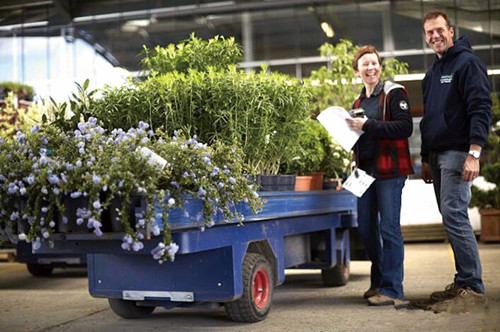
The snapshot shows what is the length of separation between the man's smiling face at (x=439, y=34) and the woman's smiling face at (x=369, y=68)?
0.41 metres

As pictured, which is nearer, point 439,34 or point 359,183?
point 439,34

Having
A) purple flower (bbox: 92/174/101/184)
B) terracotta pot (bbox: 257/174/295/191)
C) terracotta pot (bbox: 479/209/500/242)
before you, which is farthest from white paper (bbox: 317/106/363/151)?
terracotta pot (bbox: 479/209/500/242)

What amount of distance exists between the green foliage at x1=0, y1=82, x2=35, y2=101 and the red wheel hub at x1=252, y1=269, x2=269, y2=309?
725 centimetres

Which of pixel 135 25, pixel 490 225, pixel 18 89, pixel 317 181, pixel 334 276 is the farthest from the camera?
pixel 135 25

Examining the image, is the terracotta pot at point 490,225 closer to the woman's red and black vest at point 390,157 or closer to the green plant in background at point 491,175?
the green plant in background at point 491,175

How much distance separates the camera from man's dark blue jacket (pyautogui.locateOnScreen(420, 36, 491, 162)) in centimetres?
416

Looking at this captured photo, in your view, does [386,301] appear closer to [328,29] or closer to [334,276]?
[334,276]

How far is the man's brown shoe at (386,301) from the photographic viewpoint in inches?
175

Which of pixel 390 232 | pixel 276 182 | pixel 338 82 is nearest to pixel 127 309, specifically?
pixel 276 182

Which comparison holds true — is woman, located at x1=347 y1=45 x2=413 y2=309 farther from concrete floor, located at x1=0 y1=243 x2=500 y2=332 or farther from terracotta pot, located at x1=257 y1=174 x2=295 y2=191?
terracotta pot, located at x1=257 y1=174 x2=295 y2=191

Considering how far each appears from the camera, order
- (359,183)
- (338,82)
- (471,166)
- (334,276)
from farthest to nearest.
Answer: (338,82)
(334,276)
(359,183)
(471,166)

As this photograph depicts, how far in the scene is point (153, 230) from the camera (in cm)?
299

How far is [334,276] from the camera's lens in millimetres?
5812

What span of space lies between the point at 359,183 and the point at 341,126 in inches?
15.0
